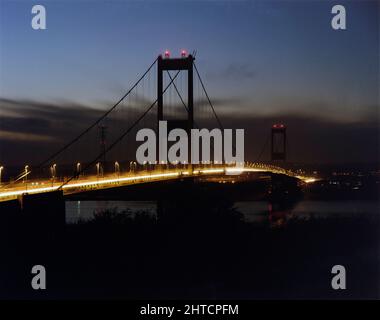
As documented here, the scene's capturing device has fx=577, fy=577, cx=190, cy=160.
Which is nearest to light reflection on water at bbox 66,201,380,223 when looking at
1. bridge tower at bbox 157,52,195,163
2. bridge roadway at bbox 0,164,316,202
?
bridge tower at bbox 157,52,195,163

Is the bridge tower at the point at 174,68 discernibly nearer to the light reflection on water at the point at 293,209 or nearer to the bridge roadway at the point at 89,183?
the bridge roadway at the point at 89,183

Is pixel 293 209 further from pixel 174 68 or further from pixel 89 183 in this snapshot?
pixel 89 183

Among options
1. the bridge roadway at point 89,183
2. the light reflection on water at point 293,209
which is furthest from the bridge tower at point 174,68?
the light reflection on water at point 293,209

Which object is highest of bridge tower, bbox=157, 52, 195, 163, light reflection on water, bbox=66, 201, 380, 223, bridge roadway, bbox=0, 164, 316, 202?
bridge tower, bbox=157, 52, 195, 163

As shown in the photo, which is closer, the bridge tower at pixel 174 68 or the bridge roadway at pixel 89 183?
the bridge roadway at pixel 89 183

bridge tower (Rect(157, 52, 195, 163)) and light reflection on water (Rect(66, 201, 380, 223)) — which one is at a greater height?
bridge tower (Rect(157, 52, 195, 163))

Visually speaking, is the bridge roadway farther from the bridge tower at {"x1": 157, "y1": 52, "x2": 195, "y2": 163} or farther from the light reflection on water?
the light reflection on water

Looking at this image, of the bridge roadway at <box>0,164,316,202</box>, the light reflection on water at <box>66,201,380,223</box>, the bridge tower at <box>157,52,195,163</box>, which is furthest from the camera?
the light reflection on water at <box>66,201,380,223</box>

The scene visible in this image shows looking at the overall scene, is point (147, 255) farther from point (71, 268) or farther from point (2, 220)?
point (2, 220)

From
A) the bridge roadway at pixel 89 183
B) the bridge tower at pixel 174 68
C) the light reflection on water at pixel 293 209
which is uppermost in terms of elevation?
the bridge tower at pixel 174 68

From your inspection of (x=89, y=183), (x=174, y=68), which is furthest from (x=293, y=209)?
(x=89, y=183)

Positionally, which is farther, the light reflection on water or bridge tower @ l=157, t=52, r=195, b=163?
the light reflection on water
